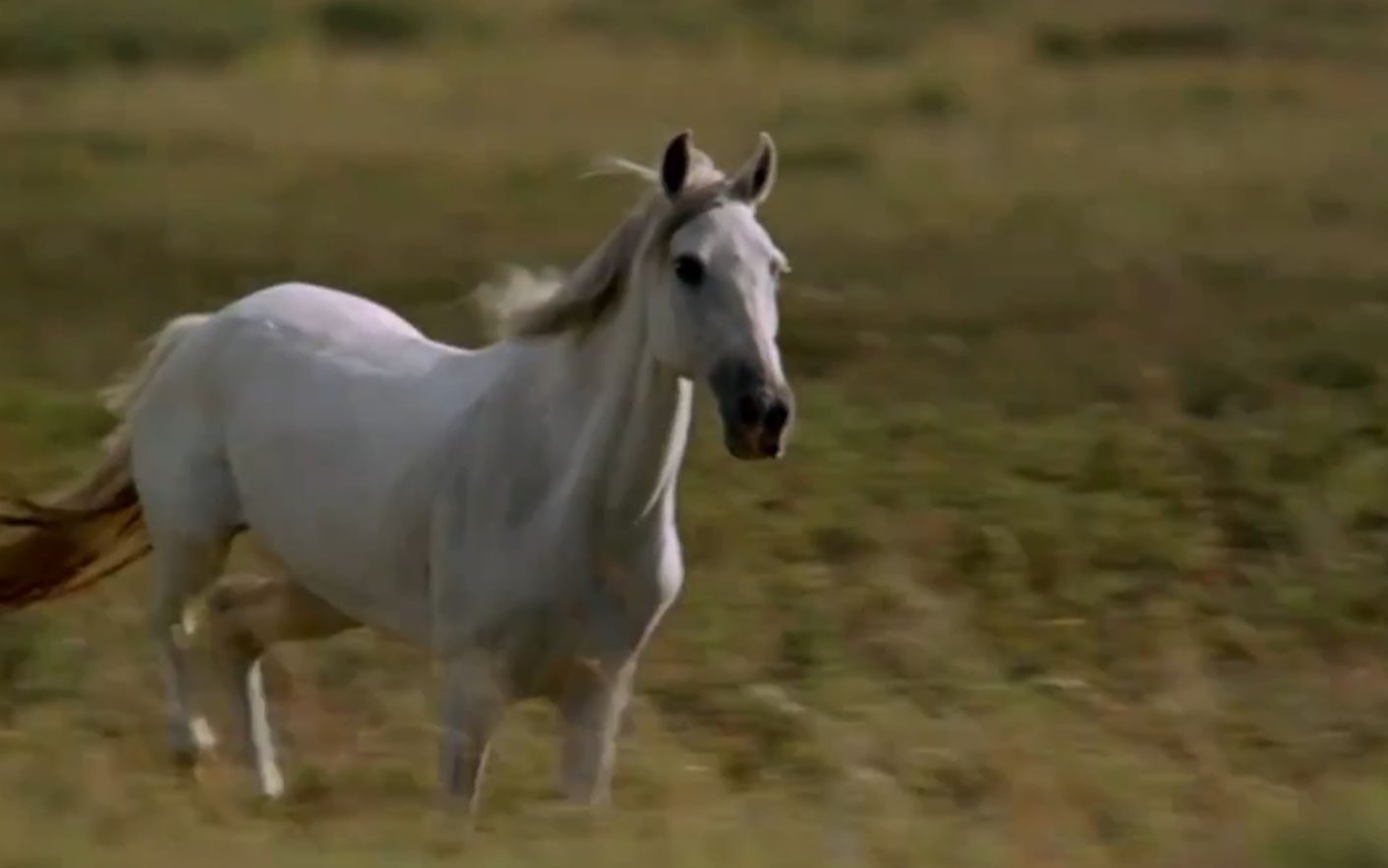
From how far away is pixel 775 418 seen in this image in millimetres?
5504

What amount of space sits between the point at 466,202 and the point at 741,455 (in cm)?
1156

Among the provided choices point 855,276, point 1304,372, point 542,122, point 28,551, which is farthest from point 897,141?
point 28,551

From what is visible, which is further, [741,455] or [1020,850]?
[741,455]

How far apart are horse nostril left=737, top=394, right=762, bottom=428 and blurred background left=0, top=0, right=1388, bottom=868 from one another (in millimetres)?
746

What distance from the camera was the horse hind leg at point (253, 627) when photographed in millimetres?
7062

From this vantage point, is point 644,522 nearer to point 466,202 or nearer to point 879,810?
point 879,810

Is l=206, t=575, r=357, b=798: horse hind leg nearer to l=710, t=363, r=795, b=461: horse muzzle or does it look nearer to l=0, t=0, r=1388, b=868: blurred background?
l=0, t=0, r=1388, b=868: blurred background

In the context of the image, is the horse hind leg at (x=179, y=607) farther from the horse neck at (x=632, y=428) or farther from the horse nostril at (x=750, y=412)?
the horse nostril at (x=750, y=412)

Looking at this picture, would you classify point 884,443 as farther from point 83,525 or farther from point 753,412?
point 753,412

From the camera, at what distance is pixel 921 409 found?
10.7 metres

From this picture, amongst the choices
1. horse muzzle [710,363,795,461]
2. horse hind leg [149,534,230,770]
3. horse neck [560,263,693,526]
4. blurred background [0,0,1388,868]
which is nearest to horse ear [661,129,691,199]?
horse neck [560,263,693,526]

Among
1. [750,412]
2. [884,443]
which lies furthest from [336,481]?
[884,443]

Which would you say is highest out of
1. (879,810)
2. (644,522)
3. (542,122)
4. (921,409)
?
(644,522)

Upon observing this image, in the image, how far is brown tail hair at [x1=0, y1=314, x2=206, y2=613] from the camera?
7.45m
